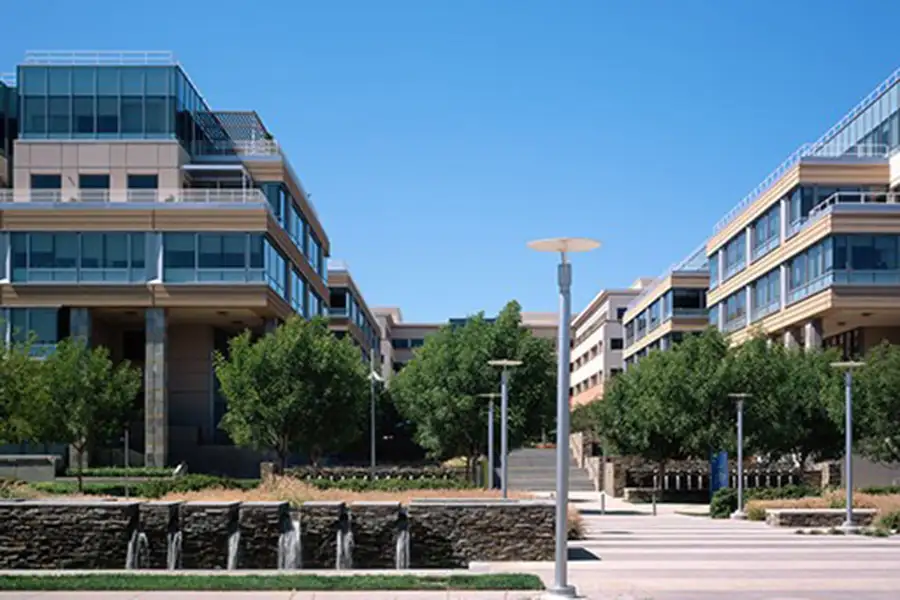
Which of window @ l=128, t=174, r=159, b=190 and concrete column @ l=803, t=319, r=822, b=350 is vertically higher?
window @ l=128, t=174, r=159, b=190

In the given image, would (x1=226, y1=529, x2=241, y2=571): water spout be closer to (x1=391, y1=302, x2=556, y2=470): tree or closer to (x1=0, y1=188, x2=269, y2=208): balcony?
(x1=391, y1=302, x2=556, y2=470): tree

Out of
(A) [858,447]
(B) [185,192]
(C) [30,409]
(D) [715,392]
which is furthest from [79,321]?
(A) [858,447]

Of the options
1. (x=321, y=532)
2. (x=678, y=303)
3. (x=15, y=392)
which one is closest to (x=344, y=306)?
(x=678, y=303)

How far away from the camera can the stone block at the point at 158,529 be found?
2264 cm

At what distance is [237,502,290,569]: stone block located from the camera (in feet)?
74.8

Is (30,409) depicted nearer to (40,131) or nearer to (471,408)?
(471,408)

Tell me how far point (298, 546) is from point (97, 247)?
3605cm

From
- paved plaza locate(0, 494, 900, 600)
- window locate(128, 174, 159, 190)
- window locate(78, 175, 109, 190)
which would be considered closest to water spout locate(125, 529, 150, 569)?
paved plaza locate(0, 494, 900, 600)

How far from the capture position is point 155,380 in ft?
186

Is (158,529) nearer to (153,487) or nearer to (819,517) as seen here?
(819,517)

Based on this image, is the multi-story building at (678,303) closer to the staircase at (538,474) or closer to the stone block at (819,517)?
the staircase at (538,474)

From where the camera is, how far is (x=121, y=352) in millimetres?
64500

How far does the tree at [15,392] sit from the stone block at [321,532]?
1704 centimetres

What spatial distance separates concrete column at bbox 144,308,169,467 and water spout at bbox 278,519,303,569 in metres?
34.8
